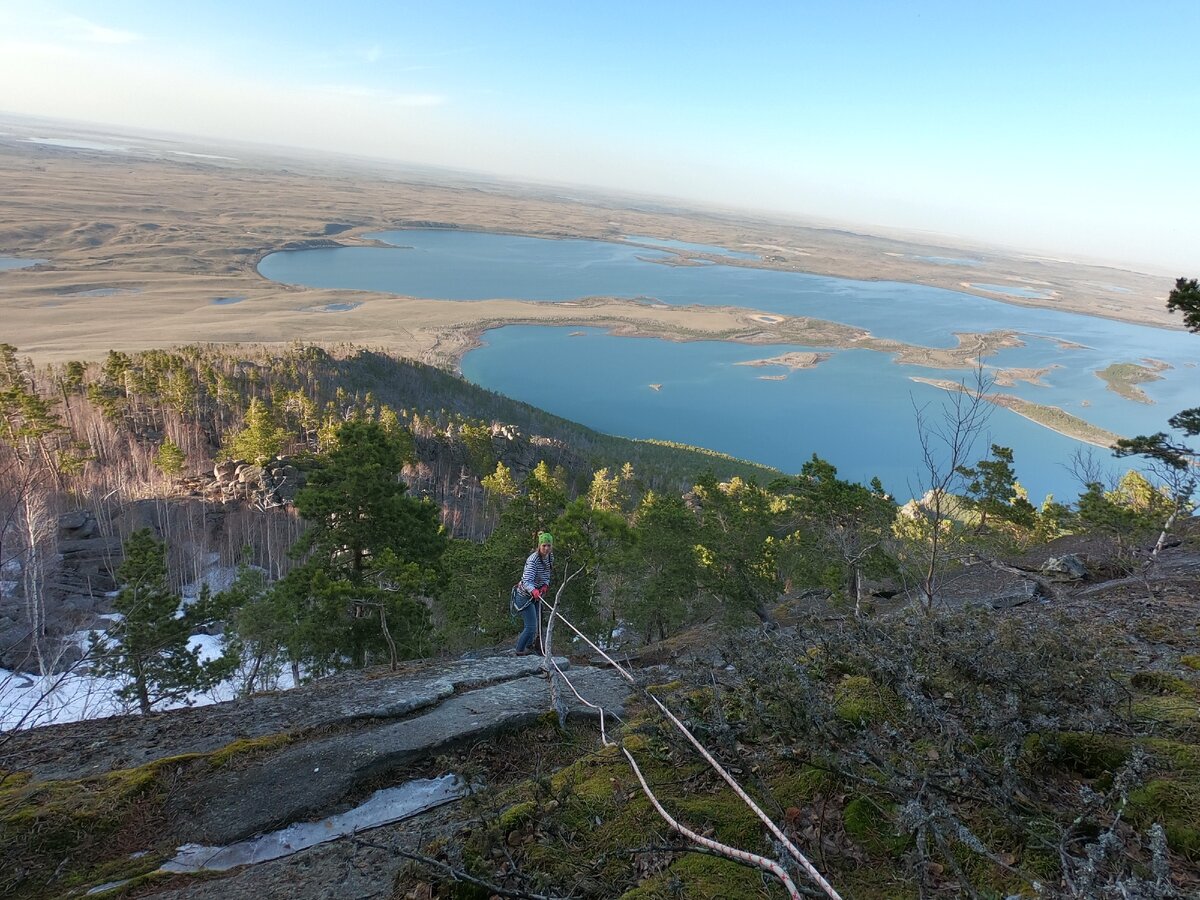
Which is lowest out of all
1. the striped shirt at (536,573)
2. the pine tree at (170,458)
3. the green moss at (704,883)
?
the pine tree at (170,458)

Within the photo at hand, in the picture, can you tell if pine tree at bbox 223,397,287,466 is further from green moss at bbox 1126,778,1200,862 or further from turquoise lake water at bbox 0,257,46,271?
turquoise lake water at bbox 0,257,46,271

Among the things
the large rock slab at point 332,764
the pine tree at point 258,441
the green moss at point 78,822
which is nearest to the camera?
the green moss at point 78,822

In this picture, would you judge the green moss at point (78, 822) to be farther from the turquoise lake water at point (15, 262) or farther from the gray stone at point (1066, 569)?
the turquoise lake water at point (15, 262)

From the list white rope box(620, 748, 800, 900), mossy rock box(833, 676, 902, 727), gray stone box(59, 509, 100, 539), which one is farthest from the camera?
gray stone box(59, 509, 100, 539)

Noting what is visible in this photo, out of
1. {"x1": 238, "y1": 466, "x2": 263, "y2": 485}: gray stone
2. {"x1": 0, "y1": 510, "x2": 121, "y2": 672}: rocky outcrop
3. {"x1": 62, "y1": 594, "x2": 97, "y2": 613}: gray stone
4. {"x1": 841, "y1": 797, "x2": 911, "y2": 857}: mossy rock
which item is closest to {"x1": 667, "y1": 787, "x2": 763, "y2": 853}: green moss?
{"x1": 841, "y1": 797, "x2": 911, "y2": 857}: mossy rock

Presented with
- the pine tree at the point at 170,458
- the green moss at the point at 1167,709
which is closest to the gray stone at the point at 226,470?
the pine tree at the point at 170,458

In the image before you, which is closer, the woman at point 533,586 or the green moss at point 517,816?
the green moss at point 517,816
